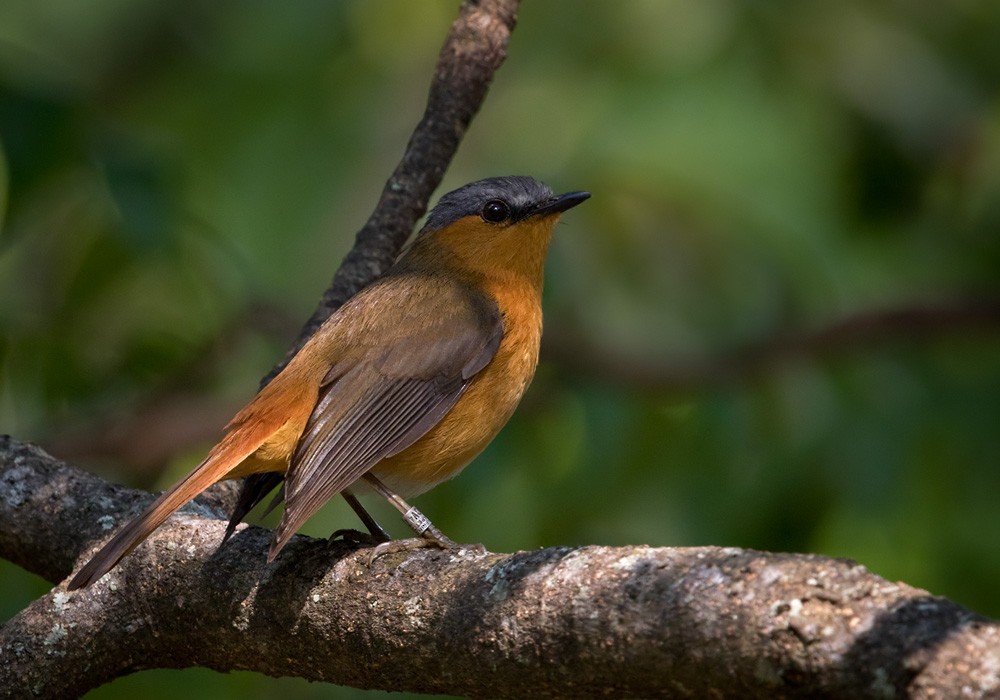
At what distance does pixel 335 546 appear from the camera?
3.32m

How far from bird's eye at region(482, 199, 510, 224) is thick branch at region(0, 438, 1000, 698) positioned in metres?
2.07

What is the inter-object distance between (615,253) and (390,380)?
2660 mm

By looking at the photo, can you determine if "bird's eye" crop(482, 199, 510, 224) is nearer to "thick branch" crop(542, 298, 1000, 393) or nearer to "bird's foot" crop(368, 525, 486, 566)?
"thick branch" crop(542, 298, 1000, 393)

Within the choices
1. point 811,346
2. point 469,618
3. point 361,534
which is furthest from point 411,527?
point 811,346

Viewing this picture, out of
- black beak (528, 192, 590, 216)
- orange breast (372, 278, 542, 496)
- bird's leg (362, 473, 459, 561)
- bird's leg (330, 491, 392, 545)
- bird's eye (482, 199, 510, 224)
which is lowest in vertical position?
bird's leg (330, 491, 392, 545)

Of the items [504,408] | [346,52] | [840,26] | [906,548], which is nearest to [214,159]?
[346,52]

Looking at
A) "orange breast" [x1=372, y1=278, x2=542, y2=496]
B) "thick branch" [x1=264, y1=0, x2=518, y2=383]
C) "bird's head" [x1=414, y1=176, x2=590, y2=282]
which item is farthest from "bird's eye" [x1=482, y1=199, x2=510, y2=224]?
"orange breast" [x1=372, y1=278, x2=542, y2=496]

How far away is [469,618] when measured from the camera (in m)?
2.68

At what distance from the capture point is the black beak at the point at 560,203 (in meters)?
5.01

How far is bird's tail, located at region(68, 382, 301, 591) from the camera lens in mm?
3154

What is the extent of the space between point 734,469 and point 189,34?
5090 millimetres

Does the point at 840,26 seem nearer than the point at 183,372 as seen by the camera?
No

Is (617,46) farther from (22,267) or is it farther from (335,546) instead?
(335,546)

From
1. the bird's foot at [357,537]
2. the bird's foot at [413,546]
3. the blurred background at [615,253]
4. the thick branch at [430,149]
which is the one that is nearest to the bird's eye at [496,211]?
the thick branch at [430,149]
